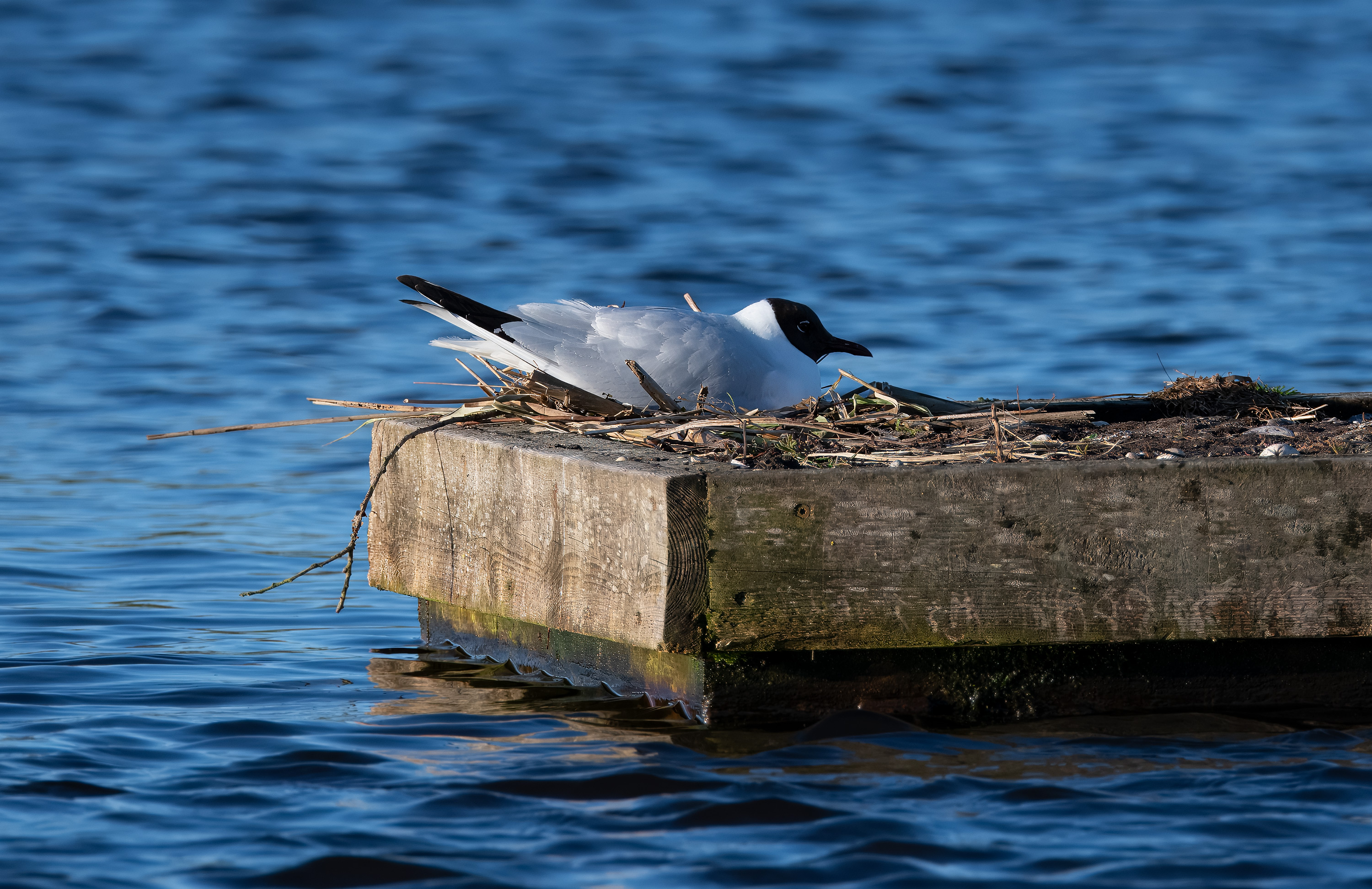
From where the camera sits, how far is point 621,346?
17.3 ft

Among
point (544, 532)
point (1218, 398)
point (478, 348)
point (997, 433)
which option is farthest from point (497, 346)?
point (1218, 398)

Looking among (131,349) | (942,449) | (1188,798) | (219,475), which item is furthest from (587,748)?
(131,349)

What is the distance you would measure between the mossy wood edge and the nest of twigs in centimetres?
137

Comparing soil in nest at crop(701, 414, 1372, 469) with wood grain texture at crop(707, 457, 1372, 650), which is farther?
soil in nest at crop(701, 414, 1372, 469)

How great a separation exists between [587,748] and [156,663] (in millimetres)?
1963

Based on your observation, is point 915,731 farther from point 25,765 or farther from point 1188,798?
point 25,765

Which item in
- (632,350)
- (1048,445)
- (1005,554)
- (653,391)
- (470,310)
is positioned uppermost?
(470,310)

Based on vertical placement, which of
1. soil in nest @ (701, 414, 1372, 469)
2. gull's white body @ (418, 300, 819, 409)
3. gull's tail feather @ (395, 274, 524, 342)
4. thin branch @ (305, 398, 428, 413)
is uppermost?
gull's tail feather @ (395, 274, 524, 342)

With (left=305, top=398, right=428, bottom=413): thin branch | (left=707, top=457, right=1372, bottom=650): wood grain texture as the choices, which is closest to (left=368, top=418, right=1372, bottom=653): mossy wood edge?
(left=707, top=457, right=1372, bottom=650): wood grain texture

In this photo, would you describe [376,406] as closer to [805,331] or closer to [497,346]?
[497,346]

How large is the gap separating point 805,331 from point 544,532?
72.5 inches

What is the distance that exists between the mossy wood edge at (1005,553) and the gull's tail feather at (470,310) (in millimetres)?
1325

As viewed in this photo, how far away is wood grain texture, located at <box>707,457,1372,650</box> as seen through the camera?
13.5ft

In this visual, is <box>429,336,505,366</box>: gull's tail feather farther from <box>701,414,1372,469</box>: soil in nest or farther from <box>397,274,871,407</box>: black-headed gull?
<box>701,414,1372,469</box>: soil in nest
